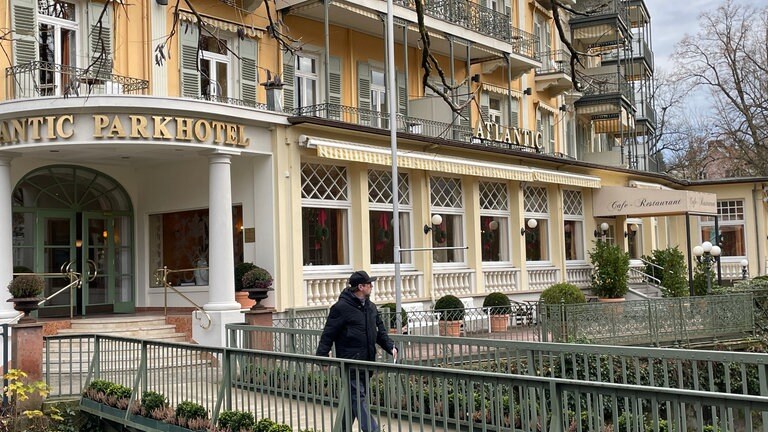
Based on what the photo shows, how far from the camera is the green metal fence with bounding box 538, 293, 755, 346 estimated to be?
16.9m

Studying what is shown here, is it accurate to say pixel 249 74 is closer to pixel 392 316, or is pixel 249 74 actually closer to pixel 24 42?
pixel 24 42

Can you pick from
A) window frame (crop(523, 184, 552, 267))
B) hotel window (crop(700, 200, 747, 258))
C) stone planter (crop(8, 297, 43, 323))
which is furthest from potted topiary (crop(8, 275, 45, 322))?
hotel window (crop(700, 200, 747, 258))

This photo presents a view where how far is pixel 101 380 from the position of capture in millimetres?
11781

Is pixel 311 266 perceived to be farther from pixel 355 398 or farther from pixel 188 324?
pixel 355 398

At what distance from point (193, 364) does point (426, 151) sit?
1250 centimetres

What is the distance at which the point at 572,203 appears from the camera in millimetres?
28516

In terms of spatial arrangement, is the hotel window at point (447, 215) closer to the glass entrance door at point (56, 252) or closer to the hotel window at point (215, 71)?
the hotel window at point (215, 71)

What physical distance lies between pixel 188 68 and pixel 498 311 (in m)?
9.72

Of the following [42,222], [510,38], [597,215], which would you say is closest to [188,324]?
[42,222]

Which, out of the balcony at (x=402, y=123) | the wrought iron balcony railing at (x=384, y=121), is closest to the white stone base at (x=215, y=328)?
the balcony at (x=402, y=123)

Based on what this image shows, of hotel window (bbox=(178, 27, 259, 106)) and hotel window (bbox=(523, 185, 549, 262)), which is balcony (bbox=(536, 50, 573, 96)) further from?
hotel window (bbox=(178, 27, 259, 106))

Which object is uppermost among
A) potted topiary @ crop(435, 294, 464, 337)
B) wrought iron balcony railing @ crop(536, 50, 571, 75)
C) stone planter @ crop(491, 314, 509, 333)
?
wrought iron balcony railing @ crop(536, 50, 571, 75)

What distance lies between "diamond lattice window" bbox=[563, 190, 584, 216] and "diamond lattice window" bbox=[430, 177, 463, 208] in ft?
19.6

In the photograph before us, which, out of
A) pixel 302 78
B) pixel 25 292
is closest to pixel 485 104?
pixel 302 78
